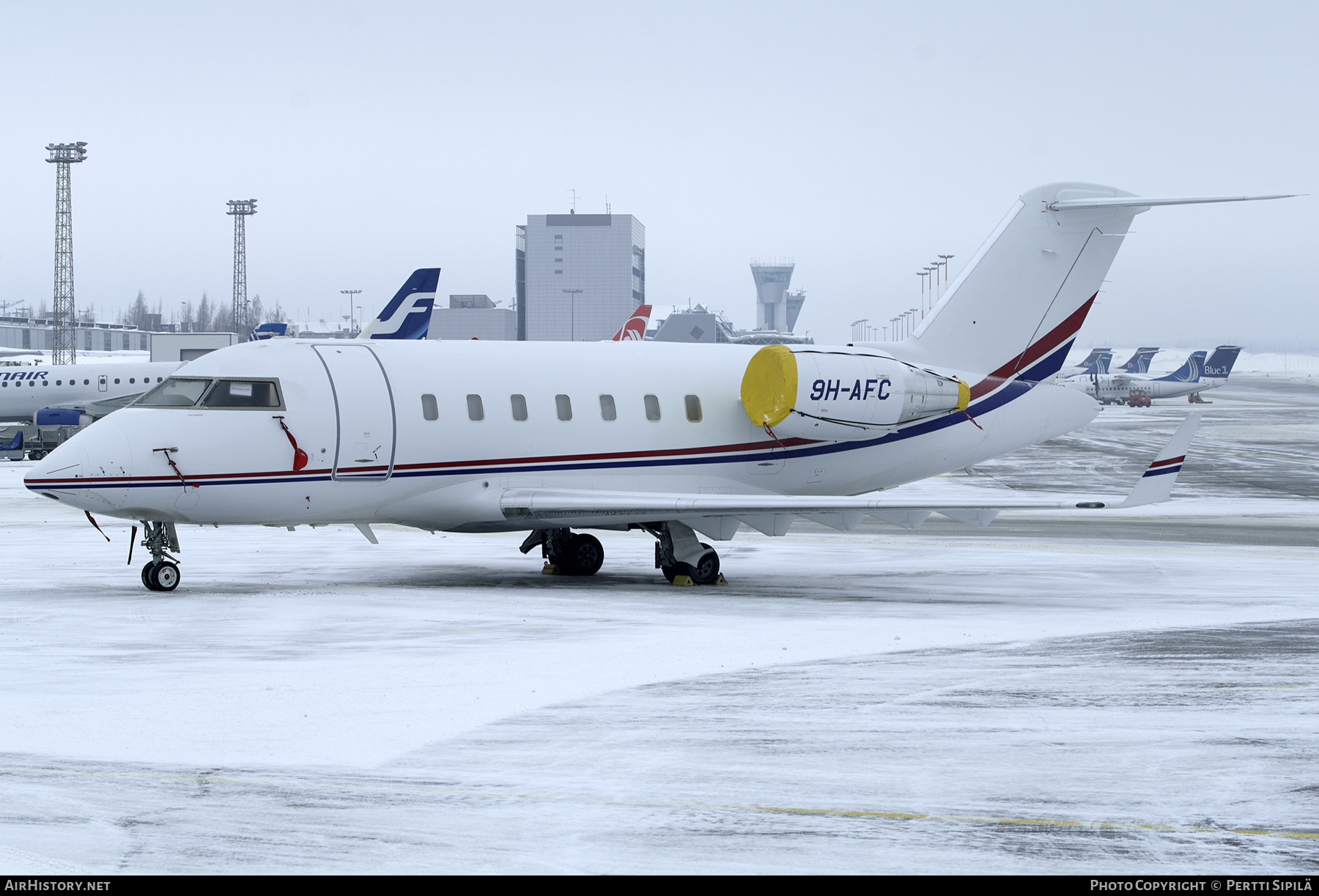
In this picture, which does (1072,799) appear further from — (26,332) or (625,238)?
(26,332)

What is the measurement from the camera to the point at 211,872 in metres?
6.20

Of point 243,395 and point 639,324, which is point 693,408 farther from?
point 639,324

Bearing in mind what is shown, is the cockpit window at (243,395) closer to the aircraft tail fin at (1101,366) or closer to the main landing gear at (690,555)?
the main landing gear at (690,555)

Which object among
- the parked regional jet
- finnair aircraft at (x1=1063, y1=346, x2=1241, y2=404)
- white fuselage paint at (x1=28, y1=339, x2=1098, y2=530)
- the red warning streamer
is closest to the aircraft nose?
white fuselage paint at (x1=28, y1=339, x2=1098, y2=530)

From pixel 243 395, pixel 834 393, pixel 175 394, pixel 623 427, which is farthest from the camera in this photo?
pixel 834 393

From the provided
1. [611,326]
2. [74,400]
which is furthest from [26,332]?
[74,400]

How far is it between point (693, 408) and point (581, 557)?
9.17ft

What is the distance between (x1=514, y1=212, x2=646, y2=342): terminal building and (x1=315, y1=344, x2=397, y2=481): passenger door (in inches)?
6989

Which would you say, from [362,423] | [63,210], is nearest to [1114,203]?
[362,423]

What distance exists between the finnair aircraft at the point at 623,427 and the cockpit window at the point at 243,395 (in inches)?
1.0

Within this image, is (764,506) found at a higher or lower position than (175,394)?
lower

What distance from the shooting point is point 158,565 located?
53.1ft

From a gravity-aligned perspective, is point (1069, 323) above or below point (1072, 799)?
above
